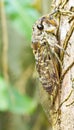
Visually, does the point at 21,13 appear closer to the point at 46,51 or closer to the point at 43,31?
the point at 43,31

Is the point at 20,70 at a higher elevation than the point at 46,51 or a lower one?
lower

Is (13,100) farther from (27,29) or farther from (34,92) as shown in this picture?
(34,92)

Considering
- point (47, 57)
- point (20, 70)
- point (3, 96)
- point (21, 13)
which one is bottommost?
point (20, 70)

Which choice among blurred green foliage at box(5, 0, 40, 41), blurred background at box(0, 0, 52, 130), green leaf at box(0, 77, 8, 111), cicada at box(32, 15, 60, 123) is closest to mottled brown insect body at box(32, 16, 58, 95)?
cicada at box(32, 15, 60, 123)

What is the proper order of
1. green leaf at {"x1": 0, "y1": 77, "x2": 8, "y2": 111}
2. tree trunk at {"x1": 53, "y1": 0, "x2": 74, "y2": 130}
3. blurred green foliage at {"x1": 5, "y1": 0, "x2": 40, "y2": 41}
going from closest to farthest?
tree trunk at {"x1": 53, "y1": 0, "x2": 74, "y2": 130} < green leaf at {"x1": 0, "y1": 77, "x2": 8, "y2": 111} < blurred green foliage at {"x1": 5, "y1": 0, "x2": 40, "y2": 41}

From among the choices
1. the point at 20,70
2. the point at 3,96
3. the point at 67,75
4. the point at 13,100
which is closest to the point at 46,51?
the point at 67,75

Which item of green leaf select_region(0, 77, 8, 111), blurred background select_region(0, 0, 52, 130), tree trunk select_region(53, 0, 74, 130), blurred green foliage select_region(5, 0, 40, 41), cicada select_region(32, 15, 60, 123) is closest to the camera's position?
tree trunk select_region(53, 0, 74, 130)

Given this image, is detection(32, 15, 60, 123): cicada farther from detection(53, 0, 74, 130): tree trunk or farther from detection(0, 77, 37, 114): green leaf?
detection(0, 77, 37, 114): green leaf

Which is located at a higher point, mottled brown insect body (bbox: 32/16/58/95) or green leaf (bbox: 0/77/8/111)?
mottled brown insect body (bbox: 32/16/58/95)
